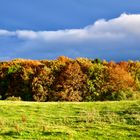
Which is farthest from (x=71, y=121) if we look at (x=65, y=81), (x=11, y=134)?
(x=65, y=81)

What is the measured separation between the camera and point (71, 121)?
38531 millimetres

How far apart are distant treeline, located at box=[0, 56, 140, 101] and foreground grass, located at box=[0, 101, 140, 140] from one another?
62797mm

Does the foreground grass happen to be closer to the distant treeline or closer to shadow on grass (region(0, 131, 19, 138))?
shadow on grass (region(0, 131, 19, 138))

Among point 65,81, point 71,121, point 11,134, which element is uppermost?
point 65,81

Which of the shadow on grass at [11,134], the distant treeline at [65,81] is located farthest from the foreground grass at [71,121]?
the distant treeline at [65,81]

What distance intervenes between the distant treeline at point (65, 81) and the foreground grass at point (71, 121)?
206ft

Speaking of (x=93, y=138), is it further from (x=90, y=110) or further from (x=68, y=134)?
(x=90, y=110)

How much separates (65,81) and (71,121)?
79.2 m

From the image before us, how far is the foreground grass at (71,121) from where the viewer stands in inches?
1323

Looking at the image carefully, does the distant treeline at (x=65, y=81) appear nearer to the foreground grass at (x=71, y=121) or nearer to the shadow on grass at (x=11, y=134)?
the foreground grass at (x=71, y=121)

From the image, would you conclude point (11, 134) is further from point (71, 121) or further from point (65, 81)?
point (65, 81)

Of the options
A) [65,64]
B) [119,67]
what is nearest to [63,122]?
[65,64]

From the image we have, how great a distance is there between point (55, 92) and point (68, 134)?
81.1m

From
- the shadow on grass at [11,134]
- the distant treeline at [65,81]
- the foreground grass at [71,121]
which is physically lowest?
the shadow on grass at [11,134]
